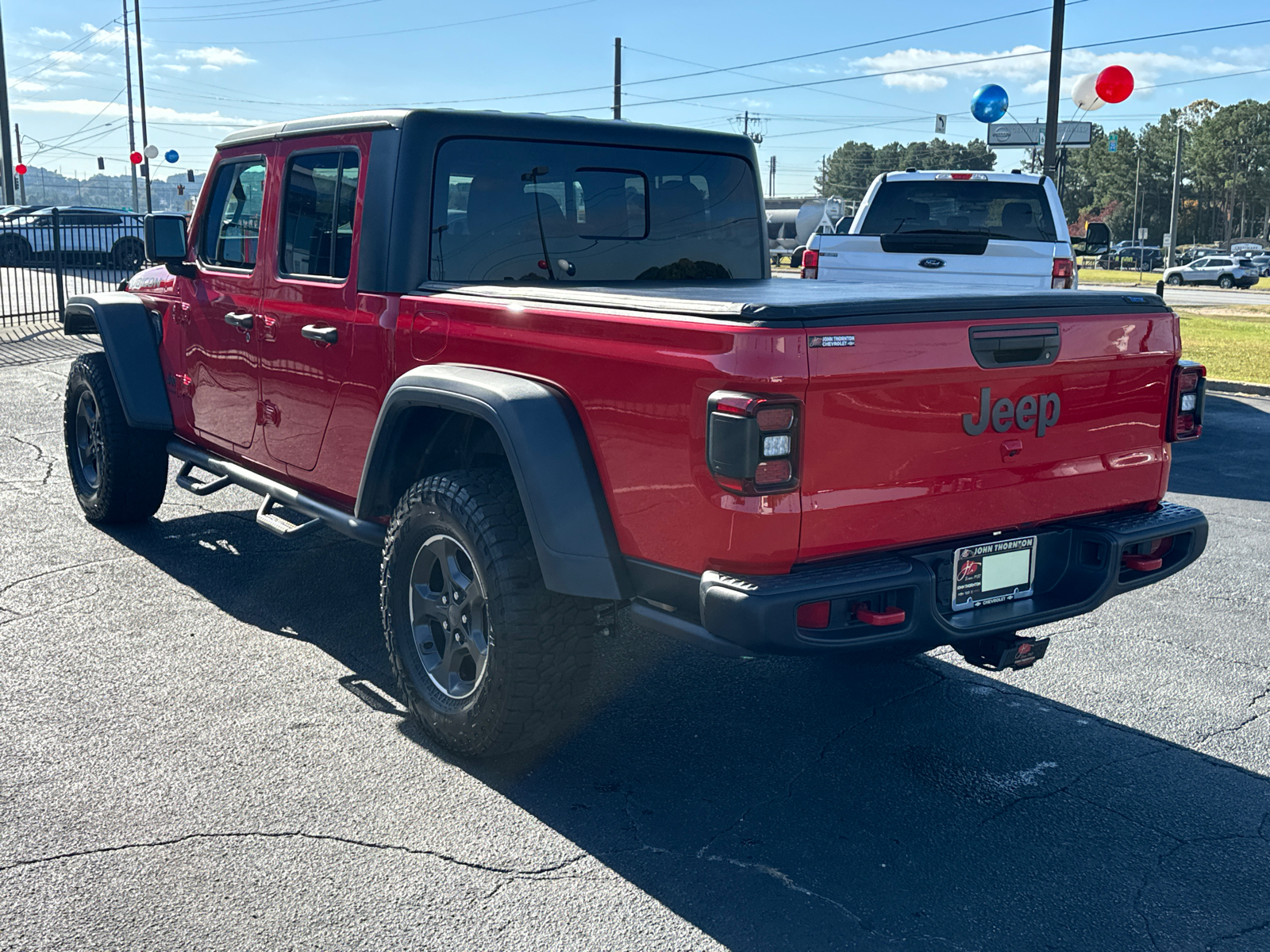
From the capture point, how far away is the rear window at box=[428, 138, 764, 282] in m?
4.23

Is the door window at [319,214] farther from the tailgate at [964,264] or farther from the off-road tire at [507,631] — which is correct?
the tailgate at [964,264]

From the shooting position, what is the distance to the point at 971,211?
10586 mm

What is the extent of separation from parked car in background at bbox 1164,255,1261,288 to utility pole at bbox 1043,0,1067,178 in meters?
28.6

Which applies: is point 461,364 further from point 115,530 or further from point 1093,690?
point 115,530

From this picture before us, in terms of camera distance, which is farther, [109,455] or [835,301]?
[109,455]

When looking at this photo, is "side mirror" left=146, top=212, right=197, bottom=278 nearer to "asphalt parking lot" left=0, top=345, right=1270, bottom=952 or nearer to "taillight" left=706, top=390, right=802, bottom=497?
"asphalt parking lot" left=0, top=345, right=1270, bottom=952

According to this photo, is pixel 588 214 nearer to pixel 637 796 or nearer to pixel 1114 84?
pixel 637 796

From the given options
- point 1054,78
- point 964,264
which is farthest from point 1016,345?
point 1054,78

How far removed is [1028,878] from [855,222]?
8581 millimetres

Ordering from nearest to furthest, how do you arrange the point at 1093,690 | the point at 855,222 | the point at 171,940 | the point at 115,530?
A: the point at 171,940 → the point at 1093,690 → the point at 115,530 → the point at 855,222

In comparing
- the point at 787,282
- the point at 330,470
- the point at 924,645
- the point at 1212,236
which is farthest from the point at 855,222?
the point at 1212,236

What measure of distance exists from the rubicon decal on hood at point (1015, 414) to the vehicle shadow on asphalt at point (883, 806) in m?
1.13

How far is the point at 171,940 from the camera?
108 inches

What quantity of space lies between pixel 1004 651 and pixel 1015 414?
0.78 m
